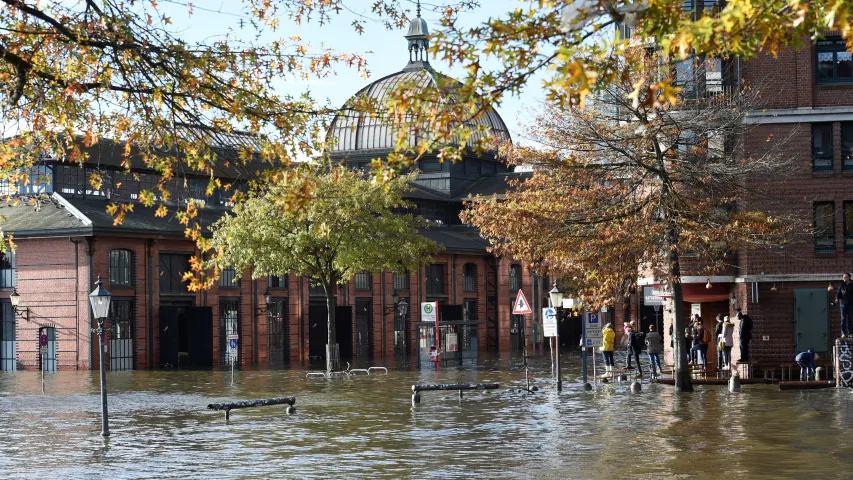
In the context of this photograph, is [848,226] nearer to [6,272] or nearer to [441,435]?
[441,435]

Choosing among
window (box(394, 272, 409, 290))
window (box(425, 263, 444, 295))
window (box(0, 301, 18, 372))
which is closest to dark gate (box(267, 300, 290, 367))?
window (box(394, 272, 409, 290))

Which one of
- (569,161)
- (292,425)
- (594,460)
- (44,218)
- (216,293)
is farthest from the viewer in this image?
(216,293)

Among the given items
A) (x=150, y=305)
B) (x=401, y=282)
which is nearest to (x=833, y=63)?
(x=150, y=305)

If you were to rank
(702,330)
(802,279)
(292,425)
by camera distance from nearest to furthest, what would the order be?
(292,425) → (802,279) → (702,330)

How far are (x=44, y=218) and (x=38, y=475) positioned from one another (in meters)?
39.4

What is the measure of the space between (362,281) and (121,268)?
682 inches

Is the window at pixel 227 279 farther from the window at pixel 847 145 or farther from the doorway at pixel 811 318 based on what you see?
the window at pixel 847 145

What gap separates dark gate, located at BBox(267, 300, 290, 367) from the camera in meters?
63.7

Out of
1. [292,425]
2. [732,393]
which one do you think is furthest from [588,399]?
[292,425]

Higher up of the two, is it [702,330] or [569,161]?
[569,161]

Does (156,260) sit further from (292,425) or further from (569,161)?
(292,425)

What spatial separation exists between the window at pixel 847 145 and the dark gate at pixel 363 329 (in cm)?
3476

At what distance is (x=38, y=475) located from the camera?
58.0 feet

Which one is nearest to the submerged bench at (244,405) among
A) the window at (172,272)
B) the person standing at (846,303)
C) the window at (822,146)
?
the person standing at (846,303)
